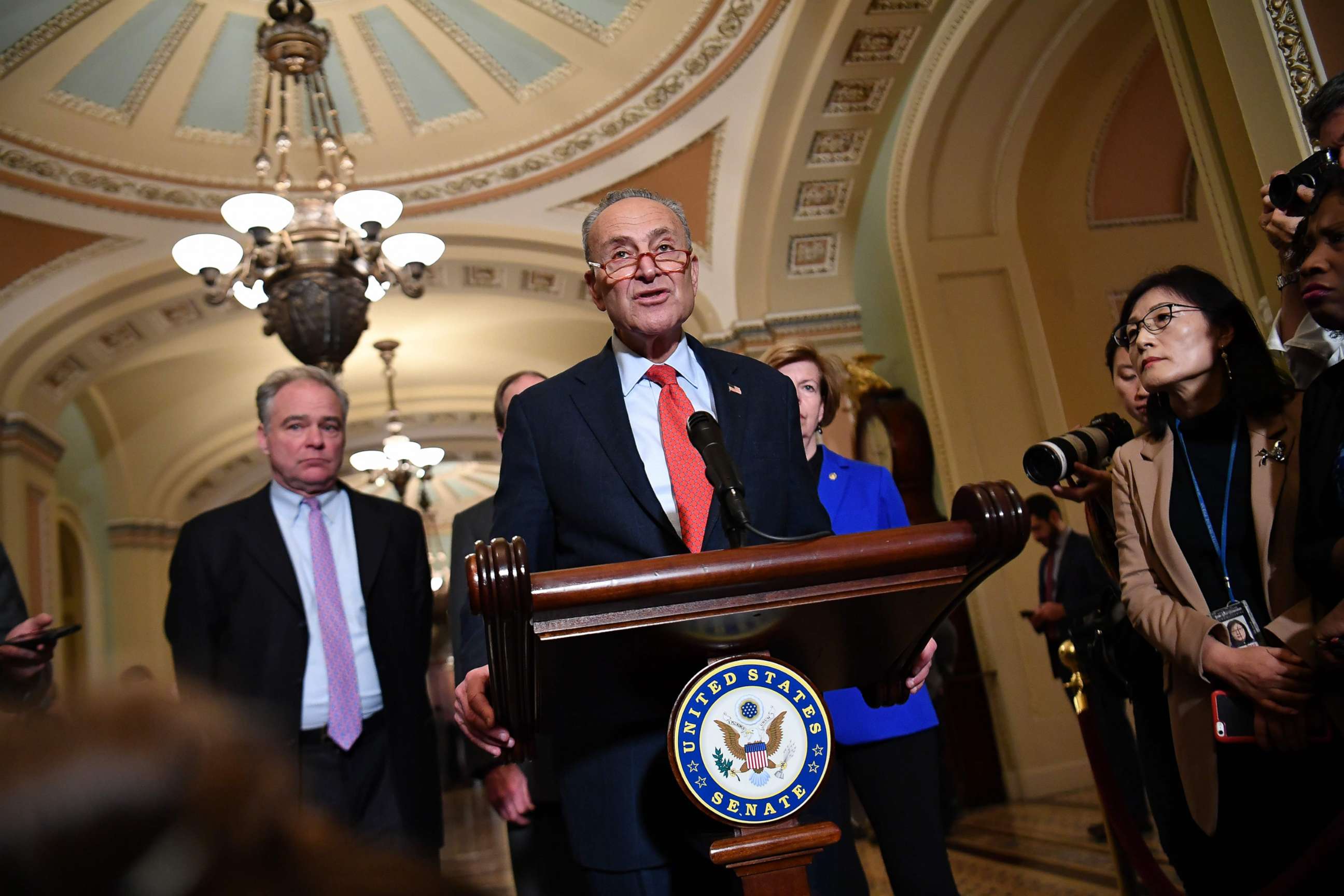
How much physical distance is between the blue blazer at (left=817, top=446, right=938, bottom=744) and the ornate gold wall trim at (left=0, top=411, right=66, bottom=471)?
7.07 meters

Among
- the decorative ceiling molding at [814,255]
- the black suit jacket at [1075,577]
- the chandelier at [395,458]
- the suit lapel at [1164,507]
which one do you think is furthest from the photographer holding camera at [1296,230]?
the chandelier at [395,458]

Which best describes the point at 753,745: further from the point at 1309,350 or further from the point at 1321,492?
the point at 1309,350

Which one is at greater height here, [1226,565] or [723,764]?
[1226,565]

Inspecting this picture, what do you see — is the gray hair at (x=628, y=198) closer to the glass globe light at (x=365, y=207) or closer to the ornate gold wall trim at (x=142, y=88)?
the glass globe light at (x=365, y=207)

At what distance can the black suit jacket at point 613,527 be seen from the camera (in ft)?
3.71

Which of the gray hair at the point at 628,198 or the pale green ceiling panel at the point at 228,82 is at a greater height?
the pale green ceiling panel at the point at 228,82

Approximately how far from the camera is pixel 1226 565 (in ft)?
5.73

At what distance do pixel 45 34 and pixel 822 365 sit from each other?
5.88 metres

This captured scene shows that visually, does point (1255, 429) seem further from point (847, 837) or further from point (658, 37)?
point (658, 37)

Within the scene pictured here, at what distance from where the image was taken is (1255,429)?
1.76 meters

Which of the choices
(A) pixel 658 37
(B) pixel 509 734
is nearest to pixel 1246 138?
(B) pixel 509 734

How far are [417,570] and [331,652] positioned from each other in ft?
1.08

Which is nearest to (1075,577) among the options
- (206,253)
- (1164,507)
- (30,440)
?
(1164,507)

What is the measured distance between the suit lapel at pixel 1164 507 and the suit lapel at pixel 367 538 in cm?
160
